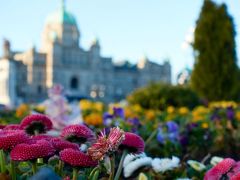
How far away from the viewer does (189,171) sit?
1996 millimetres

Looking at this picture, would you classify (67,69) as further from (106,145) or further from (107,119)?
(106,145)

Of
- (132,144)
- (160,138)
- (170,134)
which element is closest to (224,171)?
(132,144)

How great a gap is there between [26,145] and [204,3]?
16.6 m

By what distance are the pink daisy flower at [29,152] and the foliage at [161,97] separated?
995cm

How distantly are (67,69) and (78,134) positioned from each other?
64.4m

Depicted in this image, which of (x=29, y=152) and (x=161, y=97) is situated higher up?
(x=29, y=152)

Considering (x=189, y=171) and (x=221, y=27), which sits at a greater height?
(x=221, y=27)

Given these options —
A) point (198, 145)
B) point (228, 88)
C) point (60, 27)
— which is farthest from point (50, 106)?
point (60, 27)

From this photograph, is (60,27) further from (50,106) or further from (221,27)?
(50,106)

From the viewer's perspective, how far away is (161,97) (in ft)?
37.8

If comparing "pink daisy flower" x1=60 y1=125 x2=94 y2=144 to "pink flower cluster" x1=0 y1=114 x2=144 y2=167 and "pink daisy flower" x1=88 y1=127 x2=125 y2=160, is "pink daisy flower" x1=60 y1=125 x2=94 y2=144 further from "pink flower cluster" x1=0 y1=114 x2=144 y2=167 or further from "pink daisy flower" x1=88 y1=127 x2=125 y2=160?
"pink daisy flower" x1=88 y1=127 x2=125 y2=160

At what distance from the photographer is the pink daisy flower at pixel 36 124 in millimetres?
1603

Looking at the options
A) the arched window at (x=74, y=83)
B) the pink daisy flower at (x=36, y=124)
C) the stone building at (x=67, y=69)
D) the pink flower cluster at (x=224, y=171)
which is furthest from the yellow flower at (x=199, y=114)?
the arched window at (x=74, y=83)

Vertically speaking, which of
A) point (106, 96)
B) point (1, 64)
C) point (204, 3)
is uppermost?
point (204, 3)
